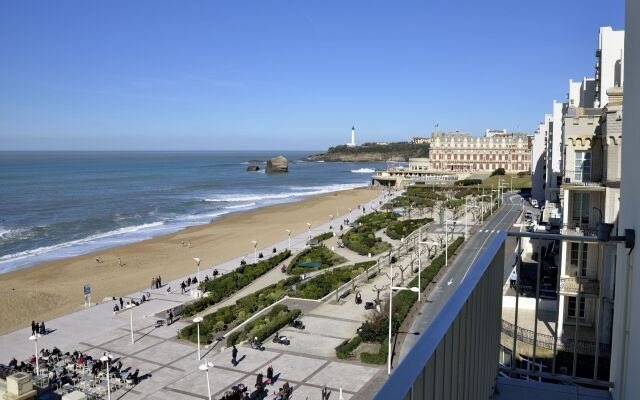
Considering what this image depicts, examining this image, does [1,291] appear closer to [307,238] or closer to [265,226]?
[307,238]

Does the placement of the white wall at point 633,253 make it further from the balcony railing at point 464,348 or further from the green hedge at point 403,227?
the green hedge at point 403,227

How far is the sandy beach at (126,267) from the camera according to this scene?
96.2 ft

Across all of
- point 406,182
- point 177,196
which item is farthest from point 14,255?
point 406,182

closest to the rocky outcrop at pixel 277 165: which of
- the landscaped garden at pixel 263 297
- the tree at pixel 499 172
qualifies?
the tree at pixel 499 172

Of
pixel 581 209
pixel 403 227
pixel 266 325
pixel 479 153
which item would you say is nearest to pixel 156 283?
pixel 266 325

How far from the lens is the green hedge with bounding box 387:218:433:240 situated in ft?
146

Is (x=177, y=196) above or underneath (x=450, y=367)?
underneath

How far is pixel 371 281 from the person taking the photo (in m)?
29.6

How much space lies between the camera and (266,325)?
22.1 metres

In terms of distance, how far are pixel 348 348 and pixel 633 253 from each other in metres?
16.4

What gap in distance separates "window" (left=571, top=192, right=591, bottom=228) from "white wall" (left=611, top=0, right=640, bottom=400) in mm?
14585

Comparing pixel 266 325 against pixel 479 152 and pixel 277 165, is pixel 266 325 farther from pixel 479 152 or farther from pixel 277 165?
pixel 277 165

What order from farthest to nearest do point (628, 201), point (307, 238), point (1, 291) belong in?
point (307, 238), point (1, 291), point (628, 201)

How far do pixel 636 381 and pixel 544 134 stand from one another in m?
57.8
